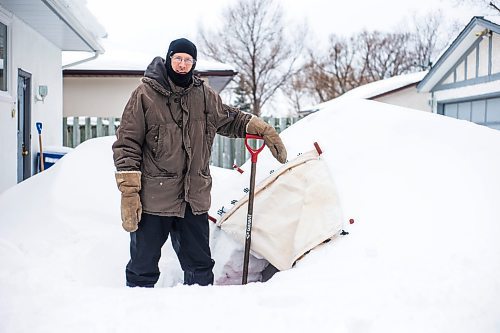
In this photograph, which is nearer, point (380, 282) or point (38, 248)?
point (380, 282)

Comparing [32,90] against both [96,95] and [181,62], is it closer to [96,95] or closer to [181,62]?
[181,62]

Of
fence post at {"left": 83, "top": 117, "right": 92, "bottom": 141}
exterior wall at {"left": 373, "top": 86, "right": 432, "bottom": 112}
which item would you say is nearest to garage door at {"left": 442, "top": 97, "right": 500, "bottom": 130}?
exterior wall at {"left": 373, "top": 86, "right": 432, "bottom": 112}

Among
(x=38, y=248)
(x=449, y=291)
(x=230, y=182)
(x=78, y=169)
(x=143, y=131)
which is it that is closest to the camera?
(x=449, y=291)

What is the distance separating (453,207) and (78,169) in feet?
11.0

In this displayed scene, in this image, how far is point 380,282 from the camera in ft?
8.39

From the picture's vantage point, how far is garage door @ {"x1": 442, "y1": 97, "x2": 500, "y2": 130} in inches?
414

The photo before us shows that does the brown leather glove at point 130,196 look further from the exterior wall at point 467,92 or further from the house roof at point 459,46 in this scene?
the exterior wall at point 467,92

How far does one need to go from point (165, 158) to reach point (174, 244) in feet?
2.25

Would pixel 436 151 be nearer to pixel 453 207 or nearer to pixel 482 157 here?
pixel 482 157

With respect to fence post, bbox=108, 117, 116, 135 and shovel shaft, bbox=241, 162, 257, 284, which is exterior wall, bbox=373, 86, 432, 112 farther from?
shovel shaft, bbox=241, 162, 257, 284

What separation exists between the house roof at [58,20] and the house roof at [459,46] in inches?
296

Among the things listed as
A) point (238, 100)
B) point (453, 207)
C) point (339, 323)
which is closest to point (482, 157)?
point (453, 207)

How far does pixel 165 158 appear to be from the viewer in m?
3.09

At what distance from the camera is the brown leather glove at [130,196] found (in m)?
2.96
